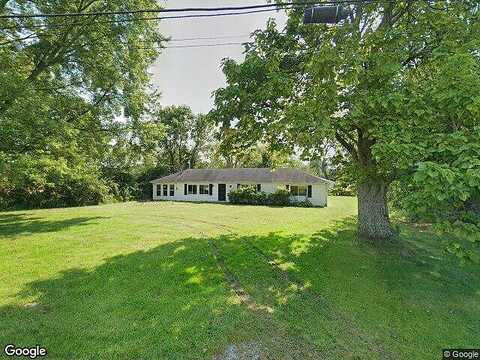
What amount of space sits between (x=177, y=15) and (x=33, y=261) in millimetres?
7906

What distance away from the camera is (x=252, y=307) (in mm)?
5977

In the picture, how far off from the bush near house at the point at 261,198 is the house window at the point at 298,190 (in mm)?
1114

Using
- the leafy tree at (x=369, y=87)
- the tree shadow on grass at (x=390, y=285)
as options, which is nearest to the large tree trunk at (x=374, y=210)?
the leafy tree at (x=369, y=87)

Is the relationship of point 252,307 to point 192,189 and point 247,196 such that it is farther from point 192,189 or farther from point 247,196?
point 192,189

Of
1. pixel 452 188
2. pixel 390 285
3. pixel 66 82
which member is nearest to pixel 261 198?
pixel 66 82

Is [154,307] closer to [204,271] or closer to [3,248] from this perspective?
[204,271]

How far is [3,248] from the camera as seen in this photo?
10.1m

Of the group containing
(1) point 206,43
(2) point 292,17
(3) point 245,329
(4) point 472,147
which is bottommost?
(3) point 245,329

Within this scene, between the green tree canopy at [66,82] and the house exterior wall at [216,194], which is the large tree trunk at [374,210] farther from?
the house exterior wall at [216,194]

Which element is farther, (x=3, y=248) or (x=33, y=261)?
(x=3, y=248)

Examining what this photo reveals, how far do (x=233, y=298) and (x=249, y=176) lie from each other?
28279 millimetres

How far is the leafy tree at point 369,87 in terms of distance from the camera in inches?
245

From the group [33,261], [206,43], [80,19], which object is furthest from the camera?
[80,19]

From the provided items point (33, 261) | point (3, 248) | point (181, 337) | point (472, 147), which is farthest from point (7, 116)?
point (472, 147)
